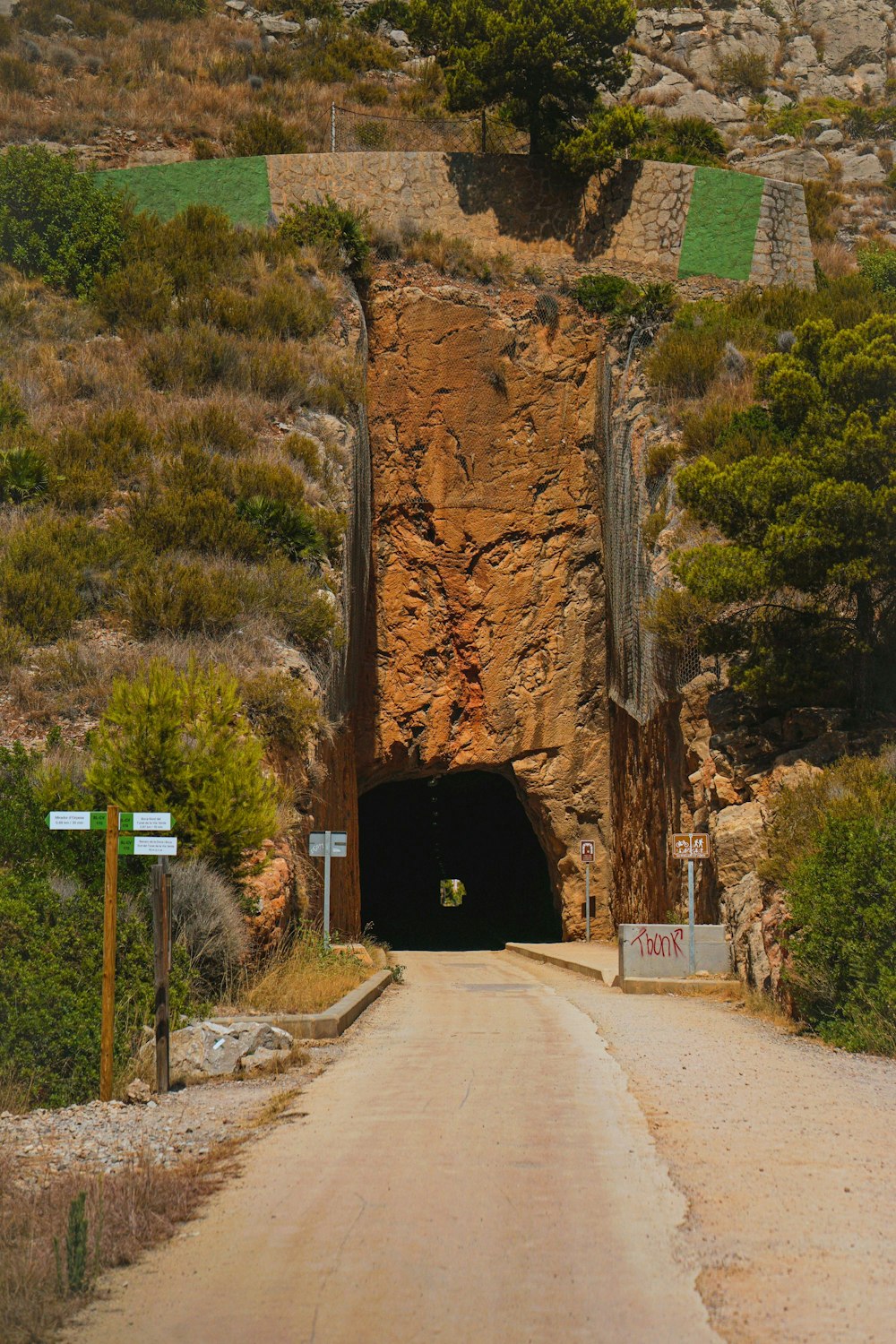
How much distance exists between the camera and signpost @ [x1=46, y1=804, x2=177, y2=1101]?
8727mm

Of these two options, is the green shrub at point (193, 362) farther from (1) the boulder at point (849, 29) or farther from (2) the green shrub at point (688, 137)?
(1) the boulder at point (849, 29)

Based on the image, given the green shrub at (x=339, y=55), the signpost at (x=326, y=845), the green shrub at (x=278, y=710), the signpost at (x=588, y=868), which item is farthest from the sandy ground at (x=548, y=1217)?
the green shrub at (x=339, y=55)

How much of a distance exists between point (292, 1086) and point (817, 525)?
11397mm

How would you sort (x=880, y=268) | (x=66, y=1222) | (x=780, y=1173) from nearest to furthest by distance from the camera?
(x=66, y=1222), (x=780, y=1173), (x=880, y=268)

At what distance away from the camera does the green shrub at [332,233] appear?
3069cm

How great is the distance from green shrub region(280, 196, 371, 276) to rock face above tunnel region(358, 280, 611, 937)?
971 mm

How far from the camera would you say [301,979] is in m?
13.1

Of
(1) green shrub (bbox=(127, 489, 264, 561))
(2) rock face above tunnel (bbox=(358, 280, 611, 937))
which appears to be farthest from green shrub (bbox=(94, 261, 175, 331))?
(1) green shrub (bbox=(127, 489, 264, 561))

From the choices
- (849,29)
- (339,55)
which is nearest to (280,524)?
(339,55)

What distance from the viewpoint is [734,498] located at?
1864cm

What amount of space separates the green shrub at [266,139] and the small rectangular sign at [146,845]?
106 ft

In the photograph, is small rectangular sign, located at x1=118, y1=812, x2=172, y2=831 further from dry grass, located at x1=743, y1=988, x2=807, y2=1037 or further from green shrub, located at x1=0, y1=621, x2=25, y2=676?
green shrub, located at x1=0, y1=621, x2=25, y2=676

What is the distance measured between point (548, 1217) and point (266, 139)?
121ft

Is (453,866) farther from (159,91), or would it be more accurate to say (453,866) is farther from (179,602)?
(179,602)
